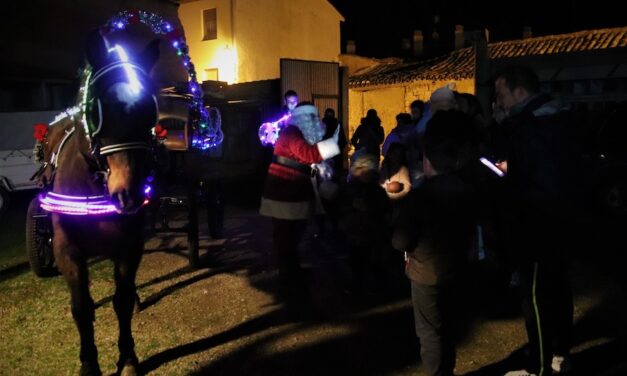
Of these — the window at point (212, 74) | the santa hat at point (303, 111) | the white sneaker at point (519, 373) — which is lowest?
the white sneaker at point (519, 373)

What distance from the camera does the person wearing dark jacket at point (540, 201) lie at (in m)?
3.36

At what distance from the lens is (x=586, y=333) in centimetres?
457

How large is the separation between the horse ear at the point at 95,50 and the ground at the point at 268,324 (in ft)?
7.48

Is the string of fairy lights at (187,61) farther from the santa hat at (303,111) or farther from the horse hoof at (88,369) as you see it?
the horse hoof at (88,369)

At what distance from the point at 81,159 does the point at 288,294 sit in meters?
2.75

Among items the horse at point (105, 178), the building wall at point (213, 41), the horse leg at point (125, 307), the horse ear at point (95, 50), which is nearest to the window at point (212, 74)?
the building wall at point (213, 41)

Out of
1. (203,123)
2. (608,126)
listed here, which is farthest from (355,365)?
(608,126)

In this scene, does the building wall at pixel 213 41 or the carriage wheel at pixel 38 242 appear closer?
the carriage wheel at pixel 38 242

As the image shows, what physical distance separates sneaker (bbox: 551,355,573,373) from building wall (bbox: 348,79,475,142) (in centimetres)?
1228

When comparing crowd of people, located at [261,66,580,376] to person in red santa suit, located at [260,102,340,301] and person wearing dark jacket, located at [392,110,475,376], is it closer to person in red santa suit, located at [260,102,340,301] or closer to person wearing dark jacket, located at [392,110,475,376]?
person wearing dark jacket, located at [392,110,475,376]

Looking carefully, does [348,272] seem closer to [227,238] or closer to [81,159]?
[227,238]

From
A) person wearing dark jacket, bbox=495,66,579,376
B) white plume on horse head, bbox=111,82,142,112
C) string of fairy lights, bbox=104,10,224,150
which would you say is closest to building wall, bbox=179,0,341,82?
string of fairy lights, bbox=104,10,224,150

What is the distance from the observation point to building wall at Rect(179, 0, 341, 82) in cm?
2602

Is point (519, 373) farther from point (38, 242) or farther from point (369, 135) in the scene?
point (369, 135)
